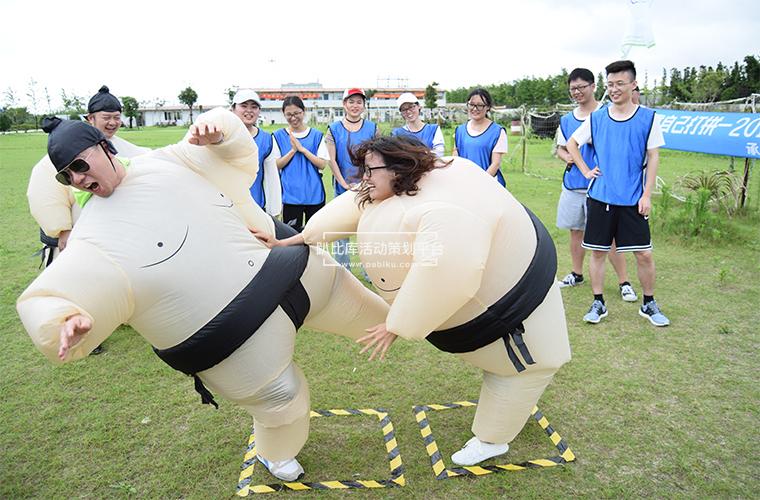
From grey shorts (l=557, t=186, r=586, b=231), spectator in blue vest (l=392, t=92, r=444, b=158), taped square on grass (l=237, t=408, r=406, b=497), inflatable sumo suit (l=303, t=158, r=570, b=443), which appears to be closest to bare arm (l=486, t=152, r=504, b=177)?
spectator in blue vest (l=392, t=92, r=444, b=158)

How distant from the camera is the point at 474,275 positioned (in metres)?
2.10

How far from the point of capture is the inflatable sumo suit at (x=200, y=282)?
6.43ft

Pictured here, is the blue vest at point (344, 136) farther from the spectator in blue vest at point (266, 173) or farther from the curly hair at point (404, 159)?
the curly hair at point (404, 159)

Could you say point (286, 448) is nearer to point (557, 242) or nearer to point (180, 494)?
point (180, 494)

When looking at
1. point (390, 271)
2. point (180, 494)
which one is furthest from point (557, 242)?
point (180, 494)

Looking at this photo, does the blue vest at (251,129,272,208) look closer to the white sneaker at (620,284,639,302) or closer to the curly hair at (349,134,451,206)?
the curly hair at (349,134,451,206)

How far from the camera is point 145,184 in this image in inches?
86.2

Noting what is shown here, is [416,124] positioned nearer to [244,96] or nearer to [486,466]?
[244,96]

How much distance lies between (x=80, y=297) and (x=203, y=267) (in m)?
0.44

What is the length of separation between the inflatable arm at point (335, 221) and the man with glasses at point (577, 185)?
119 inches

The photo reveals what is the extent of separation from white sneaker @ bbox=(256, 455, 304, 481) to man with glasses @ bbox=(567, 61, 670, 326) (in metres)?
2.77

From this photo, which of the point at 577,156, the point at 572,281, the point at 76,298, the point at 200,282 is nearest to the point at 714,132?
the point at 572,281

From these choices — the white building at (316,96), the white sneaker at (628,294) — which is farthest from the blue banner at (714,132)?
the white building at (316,96)

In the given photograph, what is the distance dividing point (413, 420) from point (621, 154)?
8.45 ft
